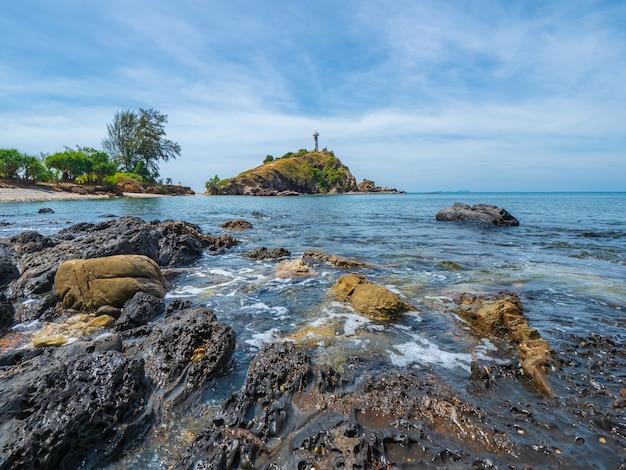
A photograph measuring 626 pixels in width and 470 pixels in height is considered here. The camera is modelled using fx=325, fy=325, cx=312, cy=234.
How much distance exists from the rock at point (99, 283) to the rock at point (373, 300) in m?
5.10

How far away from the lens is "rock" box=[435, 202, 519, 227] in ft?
85.8

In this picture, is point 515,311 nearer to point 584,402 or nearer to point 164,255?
point 584,402

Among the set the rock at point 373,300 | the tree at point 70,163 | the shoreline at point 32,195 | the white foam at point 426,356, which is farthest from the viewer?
the tree at point 70,163

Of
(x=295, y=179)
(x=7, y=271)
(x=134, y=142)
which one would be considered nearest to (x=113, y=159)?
(x=134, y=142)

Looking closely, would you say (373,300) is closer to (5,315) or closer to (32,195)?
(5,315)

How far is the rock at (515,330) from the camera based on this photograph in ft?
16.3

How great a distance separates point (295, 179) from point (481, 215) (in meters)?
108

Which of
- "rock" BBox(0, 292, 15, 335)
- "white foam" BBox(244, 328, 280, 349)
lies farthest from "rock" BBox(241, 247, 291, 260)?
"rock" BBox(0, 292, 15, 335)

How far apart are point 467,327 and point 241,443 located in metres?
5.28

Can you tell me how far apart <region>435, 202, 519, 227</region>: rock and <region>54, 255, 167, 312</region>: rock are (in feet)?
85.8

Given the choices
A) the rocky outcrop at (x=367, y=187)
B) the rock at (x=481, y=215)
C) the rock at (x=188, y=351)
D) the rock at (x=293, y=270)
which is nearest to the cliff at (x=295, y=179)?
the rocky outcrop at (x=367, y=187)

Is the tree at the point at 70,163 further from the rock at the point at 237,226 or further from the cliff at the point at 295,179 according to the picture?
the rock at the point at 237,226

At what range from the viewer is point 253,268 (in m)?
12.2

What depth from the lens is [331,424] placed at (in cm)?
382
